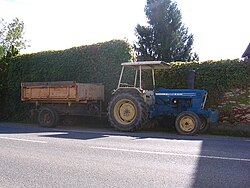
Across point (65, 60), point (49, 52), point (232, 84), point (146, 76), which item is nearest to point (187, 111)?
point (232, 84)

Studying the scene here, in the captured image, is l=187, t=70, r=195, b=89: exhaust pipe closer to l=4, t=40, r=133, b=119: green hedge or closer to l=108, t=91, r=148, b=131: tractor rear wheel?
l=108, t=91, r=148, b=131: tractor rear wheel

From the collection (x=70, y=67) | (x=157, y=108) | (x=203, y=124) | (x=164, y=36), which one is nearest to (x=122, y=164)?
(x=157, y=108)

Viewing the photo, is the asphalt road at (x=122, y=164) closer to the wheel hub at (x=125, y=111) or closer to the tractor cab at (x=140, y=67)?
the wheel hub at (x=125, y=111)

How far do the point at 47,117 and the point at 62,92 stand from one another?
138 centimetres

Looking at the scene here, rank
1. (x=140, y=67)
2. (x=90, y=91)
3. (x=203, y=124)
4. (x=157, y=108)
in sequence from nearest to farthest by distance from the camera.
Result: (x=203, y=124) → (x=157, y=108) → (x=140, y=67) → (x=90, y=91)

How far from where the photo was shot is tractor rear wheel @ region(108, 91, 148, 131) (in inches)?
437

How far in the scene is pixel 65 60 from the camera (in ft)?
49.8

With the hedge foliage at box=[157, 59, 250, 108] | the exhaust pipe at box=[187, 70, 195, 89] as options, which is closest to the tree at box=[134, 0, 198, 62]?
the hedge foliage at box=[157, 59, 250, 108]

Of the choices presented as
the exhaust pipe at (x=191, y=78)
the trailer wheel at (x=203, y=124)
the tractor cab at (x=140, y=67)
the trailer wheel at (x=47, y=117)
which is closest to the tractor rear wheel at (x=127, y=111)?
the tractor cab at (x=140, y=67)

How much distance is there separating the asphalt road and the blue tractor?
2.84 metres

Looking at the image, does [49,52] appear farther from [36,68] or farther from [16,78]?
[16,78]

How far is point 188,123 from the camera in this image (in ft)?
35.1

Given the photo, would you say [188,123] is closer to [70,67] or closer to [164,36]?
[70,67]

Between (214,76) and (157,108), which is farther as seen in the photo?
(214,76)
